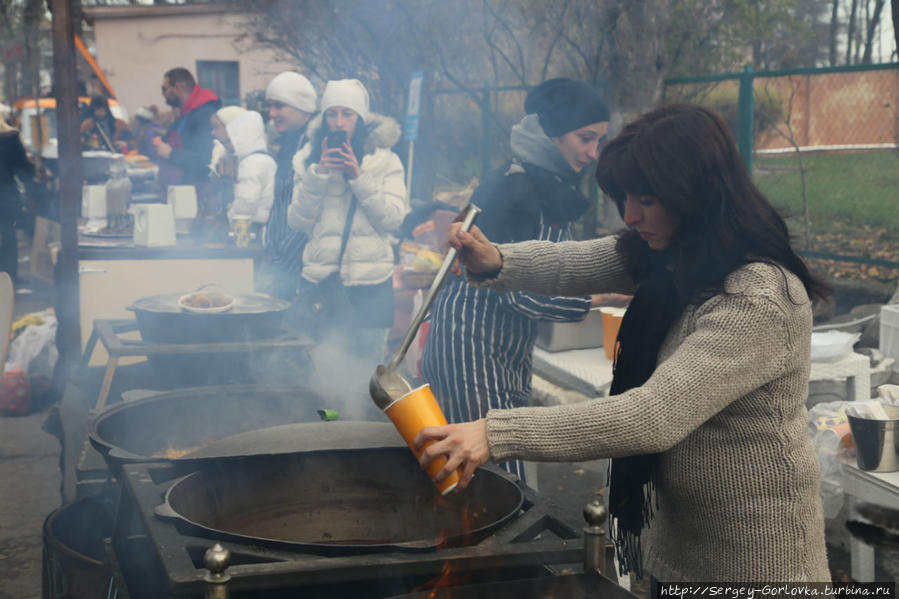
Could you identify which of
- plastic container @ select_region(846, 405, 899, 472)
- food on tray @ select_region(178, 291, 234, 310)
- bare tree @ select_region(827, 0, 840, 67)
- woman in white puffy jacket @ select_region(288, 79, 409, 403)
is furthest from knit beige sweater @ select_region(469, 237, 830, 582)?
bare tree @ select_region(827, 0, 840, 67)

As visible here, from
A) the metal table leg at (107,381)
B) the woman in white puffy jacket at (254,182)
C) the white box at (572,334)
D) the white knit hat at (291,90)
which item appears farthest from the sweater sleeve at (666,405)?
the woman in white puffy jacket at (254,182)

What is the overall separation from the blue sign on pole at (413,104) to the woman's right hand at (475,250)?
6997 millimetres

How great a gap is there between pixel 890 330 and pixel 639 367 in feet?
10.8

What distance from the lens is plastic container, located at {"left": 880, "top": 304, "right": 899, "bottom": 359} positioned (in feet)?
15.0

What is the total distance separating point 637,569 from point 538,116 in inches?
68.2

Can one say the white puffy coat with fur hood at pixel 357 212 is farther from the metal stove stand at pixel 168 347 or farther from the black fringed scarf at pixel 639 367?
the black fringed scarf at pixel 639 367

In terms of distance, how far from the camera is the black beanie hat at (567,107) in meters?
3.16

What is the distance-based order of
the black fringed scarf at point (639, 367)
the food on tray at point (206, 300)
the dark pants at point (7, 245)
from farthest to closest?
the dark pants at point (7, 245) < the food on tray at point (206, 300) < the black fringed scarf at point (639, 367)

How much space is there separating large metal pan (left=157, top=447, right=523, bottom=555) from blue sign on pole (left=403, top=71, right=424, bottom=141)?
23.6 feet

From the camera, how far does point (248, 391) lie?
3.27 meters

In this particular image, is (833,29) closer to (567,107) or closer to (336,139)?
(336,139)

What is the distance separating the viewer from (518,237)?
3.03 meters

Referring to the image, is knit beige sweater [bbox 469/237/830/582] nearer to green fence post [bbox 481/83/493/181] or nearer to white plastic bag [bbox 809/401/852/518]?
white plastic bag [bbox 809/401/852/518]

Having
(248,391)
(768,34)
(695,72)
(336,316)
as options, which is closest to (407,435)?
(248,391)
